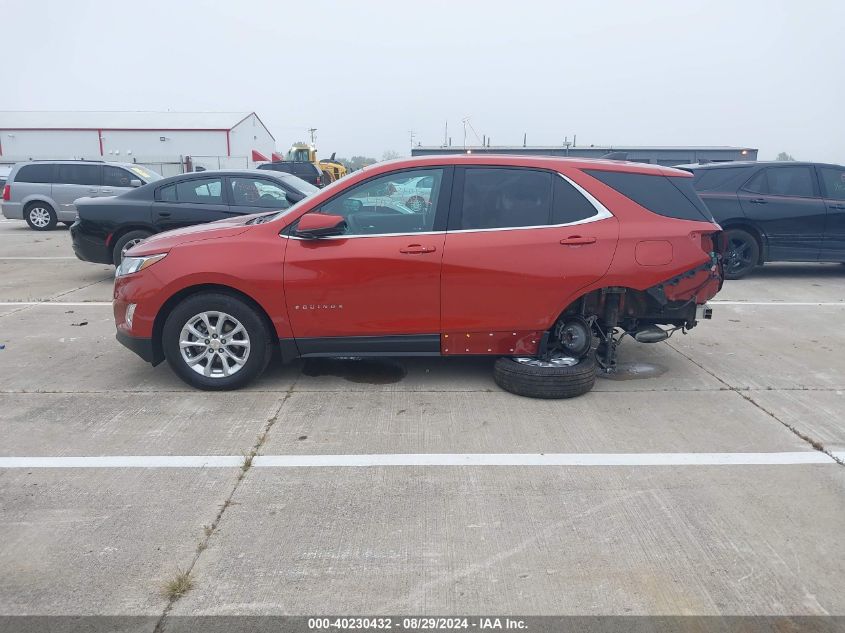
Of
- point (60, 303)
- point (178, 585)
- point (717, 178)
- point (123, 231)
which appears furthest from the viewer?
point (717, 178)

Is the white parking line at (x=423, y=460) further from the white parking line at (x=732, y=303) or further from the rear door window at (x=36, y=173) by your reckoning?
the rear door window at (x=36, y=173)

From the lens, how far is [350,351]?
16.9 feet

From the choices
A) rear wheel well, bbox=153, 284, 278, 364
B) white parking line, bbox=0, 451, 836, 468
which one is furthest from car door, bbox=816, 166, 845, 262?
rear wheel well, bbox=153, 284, 278, 364

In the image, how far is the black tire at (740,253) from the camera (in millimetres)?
9898

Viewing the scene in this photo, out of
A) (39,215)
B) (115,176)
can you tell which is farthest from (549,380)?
(39,215)

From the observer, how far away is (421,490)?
3738 millimetres

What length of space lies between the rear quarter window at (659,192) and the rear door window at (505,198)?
0.45 metres

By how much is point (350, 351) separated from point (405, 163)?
4.95 ft

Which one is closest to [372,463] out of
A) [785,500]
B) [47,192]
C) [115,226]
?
[785,500]

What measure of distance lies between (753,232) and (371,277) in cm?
728

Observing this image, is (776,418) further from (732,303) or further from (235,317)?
(732,303)

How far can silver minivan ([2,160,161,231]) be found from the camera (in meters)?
16.4

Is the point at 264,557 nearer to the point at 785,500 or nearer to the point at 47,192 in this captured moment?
the point at 785,500

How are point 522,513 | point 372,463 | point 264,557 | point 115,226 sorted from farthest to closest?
point 115,226 → point 372,463 → point 522,513 → point 264,557
